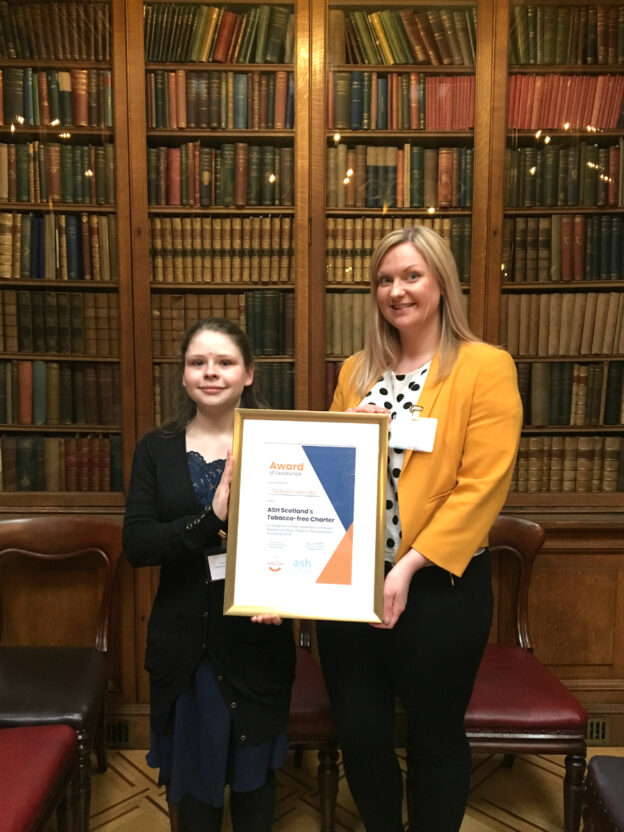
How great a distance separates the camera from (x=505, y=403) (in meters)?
1.46

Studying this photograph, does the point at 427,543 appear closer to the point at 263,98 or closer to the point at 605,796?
the point at 605,796

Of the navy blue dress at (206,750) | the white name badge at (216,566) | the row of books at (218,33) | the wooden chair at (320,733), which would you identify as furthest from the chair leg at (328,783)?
the row of books at (218,33)

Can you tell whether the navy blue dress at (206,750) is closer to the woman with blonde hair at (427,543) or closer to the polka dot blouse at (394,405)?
the woman with blonde hair at (427,543)

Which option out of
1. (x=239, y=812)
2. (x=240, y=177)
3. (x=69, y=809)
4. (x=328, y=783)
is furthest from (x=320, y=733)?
(x=240, y=177)

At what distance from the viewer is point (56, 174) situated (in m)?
2.42

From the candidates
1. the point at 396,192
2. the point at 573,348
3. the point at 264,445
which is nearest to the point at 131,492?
the point at 264,445

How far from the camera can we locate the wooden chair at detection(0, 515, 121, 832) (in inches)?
71.8

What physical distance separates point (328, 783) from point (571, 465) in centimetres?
154

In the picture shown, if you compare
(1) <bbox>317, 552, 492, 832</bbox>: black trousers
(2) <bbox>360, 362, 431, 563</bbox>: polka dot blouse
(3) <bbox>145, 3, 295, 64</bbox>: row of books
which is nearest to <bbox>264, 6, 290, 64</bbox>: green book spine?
(3) <bbox>145, 3, 295, 64</bbox>: row of books

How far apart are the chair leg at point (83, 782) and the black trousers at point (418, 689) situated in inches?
31.3

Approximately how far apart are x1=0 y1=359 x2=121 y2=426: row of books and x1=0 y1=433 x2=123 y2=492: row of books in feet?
0.26

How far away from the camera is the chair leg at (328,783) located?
1.85 m

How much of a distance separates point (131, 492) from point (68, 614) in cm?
130

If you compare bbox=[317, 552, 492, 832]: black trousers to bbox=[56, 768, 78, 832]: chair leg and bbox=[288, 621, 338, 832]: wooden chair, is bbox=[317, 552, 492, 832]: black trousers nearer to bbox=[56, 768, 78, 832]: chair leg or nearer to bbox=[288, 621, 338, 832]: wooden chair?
bbox=[288, 621, 338, 832]: wooden chair
